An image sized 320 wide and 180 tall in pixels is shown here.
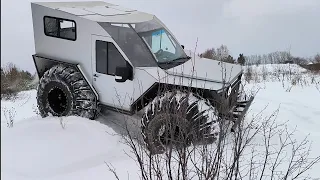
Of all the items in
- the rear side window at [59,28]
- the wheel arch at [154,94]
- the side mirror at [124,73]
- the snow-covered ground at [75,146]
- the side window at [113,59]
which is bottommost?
the snow-covered ground at [75,146]

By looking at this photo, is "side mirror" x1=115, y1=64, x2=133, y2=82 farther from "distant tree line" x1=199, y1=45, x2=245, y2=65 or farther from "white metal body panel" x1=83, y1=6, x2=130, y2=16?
"distant tree line" x1=199, y1=45, x2=245, y2=65

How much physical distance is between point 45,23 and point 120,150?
2901mm

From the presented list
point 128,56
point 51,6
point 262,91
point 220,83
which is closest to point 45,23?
point 51,6

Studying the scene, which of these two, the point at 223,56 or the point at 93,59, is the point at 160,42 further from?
the point at 223,56

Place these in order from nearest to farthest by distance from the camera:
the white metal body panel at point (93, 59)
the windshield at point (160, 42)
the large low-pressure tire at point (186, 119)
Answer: the large low-pressure tire at point (186, 119), the white metal body panel at point (93, 59), the windshield at point (160, 42)

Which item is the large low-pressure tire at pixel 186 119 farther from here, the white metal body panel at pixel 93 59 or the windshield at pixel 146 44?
the windshield at pixel 146 44

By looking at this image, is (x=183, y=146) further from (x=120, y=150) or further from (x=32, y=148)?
(x=32, y=148)

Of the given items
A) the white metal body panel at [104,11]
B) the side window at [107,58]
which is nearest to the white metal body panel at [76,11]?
the white metal body panel at [104,11]

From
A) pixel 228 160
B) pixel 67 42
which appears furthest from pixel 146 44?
pixel 228 160

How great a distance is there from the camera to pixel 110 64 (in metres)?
6.77

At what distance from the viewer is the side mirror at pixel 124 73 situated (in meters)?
6.41

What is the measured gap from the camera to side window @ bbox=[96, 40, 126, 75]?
21.8 ft

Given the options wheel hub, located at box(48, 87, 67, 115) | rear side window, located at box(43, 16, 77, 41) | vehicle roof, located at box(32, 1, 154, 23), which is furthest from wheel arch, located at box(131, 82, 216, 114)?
rear side window, located at box(43, 16, 77, 41)

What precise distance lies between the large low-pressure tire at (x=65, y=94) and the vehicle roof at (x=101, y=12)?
1.00m
